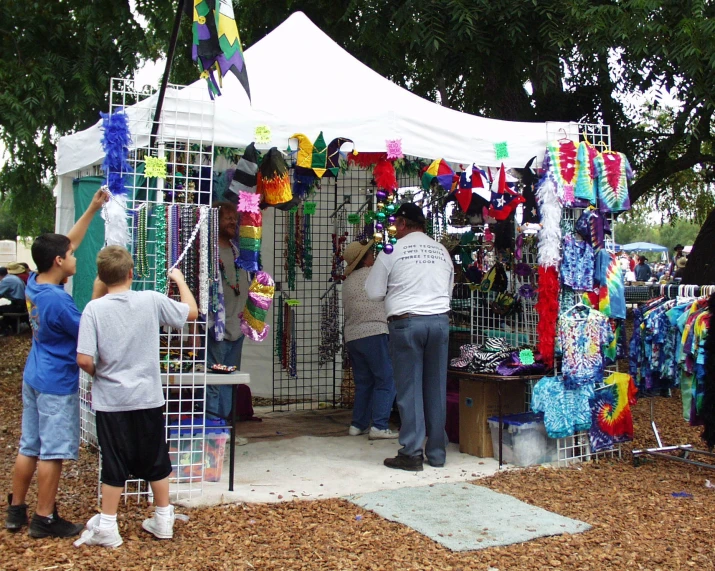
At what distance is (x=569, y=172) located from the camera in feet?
17.7

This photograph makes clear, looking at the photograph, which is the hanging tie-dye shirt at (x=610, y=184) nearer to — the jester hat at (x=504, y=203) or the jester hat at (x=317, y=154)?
the jester hat at (x=504, y=203)

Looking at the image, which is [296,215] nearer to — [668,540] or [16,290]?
[668,540]

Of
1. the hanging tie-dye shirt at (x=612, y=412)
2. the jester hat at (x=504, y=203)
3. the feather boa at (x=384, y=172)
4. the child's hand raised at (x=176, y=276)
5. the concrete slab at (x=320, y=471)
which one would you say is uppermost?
the feather boa at (x=384, y=172)

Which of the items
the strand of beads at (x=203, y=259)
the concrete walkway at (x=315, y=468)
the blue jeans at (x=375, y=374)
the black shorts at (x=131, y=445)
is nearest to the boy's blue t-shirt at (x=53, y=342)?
the black shorts at (x=131, y=445)

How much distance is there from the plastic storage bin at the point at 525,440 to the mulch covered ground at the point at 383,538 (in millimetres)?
263

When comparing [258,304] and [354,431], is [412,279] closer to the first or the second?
[258,304]

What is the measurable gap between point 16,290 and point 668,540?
39.9 feet

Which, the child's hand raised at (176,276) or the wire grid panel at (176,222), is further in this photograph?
the wire grid panel at (176,222)

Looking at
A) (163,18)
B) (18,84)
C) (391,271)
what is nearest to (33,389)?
(391,271)

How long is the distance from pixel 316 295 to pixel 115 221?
13.8 feet

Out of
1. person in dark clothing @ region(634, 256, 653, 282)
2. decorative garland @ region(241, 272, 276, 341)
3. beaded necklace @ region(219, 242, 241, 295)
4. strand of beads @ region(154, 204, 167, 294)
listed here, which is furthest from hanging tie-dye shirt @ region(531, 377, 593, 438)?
person in dark clothing @ region(634, 256, 653, 282)

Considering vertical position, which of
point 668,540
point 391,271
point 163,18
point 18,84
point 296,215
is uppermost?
point 163,18

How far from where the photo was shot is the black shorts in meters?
3.59

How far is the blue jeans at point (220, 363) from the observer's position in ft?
17.4
